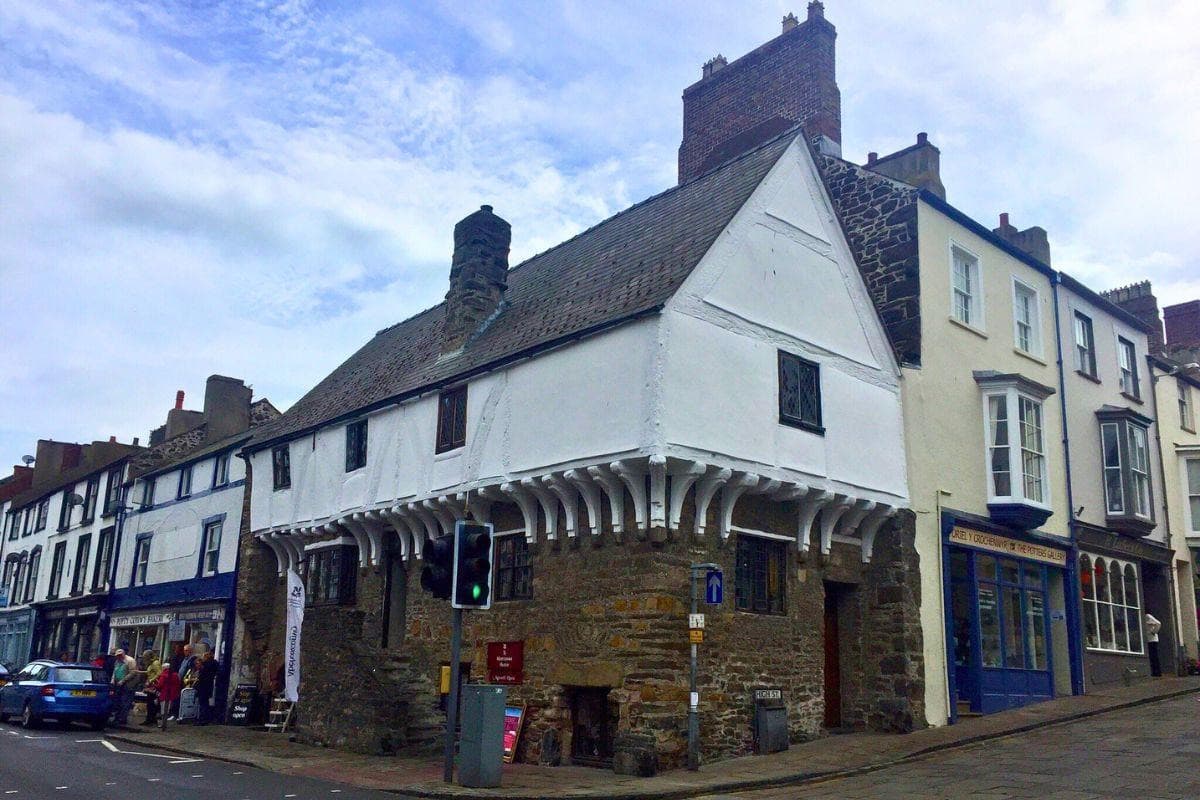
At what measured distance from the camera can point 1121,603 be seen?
23.3 m

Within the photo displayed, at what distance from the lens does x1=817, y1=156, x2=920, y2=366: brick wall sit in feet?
63.6

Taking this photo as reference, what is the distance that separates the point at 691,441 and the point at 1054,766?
6.34m

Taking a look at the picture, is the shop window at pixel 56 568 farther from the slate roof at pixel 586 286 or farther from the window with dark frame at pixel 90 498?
the slate roof at pixel 586 286

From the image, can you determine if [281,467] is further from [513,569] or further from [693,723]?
[693,723]

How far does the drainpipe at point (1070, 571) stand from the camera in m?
21.1

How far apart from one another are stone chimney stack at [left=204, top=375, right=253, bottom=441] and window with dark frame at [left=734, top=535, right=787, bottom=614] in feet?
79.0

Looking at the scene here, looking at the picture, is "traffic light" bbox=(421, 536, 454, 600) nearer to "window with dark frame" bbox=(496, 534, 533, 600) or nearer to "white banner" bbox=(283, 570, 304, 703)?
"window with dark frame" bbox=(496, 534, 533, 600)

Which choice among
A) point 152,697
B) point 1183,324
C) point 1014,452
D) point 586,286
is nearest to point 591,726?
point 586,286

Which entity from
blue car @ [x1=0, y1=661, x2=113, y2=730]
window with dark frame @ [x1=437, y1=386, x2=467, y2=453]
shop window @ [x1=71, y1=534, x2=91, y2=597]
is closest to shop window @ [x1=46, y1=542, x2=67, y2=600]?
shop window @ [x1=71, y1=534, x2=91, y2=597]

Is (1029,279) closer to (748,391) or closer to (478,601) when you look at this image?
(748,391)

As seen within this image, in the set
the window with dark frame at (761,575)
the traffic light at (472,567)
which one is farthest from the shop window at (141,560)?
the window with dark frame at (761,575)

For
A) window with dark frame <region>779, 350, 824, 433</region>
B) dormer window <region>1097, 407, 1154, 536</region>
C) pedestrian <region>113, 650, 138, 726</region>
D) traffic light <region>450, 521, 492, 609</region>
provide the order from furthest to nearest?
dormer window <region>1097, 407, 1154, 536</region> < pedestrian <region>113, 650, 138, 726</region> < window with dark frame <region>779, 350, 824, 433</region> < traffic light <region>450, 521, 492, 609</region>

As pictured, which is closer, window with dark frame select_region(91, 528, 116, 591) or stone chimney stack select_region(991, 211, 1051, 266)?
stone chimney stack select_region(991, 211, 1051, 266)

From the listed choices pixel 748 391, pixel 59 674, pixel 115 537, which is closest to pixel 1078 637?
pixel 748 391
